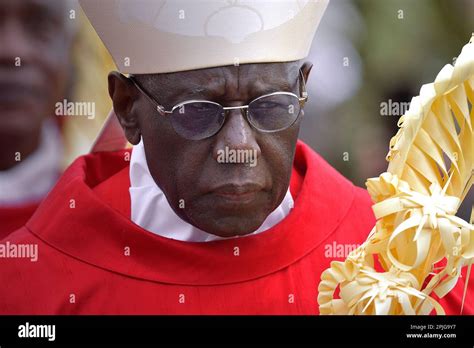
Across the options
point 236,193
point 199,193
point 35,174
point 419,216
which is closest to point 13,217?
point 35,174

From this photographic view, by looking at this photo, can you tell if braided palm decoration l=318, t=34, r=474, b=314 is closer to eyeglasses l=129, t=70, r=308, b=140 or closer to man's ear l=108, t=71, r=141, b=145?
eyeglasses l=129, t=70, r=308, b=140

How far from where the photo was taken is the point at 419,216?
2.80 metres

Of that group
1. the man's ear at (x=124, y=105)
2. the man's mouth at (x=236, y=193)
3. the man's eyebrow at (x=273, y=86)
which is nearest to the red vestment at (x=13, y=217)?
the man's ear at (x=124, y=105)

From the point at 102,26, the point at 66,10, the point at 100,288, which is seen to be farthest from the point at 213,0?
the point at 100,288

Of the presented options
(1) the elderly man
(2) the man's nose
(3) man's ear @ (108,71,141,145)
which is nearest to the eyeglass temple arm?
(1) the elderly man

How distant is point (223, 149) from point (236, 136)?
5cm

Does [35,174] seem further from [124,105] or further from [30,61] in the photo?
[124,105]

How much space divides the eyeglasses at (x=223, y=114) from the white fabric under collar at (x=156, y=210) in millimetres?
296

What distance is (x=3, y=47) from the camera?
3.36m

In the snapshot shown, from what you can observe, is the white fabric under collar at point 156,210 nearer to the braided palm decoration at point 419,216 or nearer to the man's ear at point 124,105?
the man's ear at point 124,105

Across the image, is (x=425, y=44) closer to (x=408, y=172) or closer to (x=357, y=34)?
(x=357, y=34)

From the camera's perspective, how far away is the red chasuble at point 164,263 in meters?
3.14
